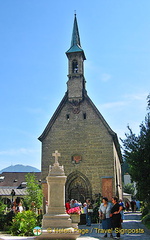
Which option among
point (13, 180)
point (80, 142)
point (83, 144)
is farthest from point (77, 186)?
point (13, 180)

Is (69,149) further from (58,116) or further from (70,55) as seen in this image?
(70,55)

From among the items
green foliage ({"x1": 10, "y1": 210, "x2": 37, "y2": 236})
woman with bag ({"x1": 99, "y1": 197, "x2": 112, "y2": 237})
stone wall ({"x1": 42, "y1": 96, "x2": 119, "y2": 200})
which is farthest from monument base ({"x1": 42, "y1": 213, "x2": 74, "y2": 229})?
stone wall ({"x1": 42, "y1": 96, "x2": 119, "y2": 200})

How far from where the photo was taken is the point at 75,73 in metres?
30.9

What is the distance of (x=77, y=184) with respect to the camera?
1119 inches

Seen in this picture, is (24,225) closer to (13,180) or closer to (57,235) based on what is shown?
(57,235)

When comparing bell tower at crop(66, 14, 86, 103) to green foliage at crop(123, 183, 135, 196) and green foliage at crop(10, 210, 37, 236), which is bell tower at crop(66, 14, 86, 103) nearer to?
green foliage at crop(10, 210, 37, 236)

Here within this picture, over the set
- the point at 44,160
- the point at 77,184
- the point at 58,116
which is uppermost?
the point at 58,116

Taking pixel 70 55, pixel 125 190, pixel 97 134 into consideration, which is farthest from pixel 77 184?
pixel 125 190

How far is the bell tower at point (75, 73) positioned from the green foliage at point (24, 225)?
18.6 metres

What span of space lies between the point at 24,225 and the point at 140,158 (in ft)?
23.6

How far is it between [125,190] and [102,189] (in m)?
49.0

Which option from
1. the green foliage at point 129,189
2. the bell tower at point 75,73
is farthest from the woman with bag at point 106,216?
the green foliage at point 129,189

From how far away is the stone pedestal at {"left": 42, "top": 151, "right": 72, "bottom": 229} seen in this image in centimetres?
1100

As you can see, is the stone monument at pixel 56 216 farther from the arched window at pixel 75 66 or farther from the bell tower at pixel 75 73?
the arched window at pixel 75 66
